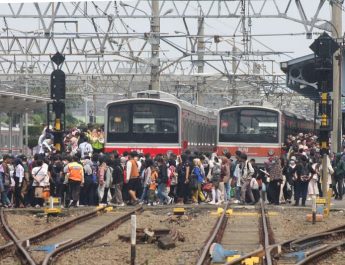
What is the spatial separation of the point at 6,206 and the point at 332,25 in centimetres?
1024

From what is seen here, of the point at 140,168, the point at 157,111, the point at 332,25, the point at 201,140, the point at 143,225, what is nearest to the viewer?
the point at 143,225

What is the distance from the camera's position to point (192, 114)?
32.5m

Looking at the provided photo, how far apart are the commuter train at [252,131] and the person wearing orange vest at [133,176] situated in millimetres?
8320

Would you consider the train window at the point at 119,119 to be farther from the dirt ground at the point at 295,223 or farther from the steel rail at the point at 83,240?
the steel rail at the point at 83,240

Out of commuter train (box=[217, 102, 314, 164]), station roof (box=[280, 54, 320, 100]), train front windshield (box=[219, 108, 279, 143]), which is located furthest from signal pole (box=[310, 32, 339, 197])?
station roof (box=[280, 54, 320, 100])

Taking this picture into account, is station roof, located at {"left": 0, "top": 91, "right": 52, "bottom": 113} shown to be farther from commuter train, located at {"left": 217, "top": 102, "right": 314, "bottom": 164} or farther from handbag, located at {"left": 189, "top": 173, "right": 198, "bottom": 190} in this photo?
commuter train, located at {"left": 217, "top": 102, "right": 314, "bottom": 164}

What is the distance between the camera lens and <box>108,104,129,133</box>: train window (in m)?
30.0

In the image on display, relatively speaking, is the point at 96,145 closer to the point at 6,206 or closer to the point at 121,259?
the point at 6,206

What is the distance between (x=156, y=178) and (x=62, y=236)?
23.6 feet

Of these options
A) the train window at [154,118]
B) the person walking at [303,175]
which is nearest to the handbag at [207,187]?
the person walking at [303,175]

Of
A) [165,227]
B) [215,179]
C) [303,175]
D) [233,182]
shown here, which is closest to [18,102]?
[233,182]

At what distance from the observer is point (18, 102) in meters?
31.0

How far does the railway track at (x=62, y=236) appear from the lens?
13.6m

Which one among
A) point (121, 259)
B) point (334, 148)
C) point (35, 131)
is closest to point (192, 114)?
point (334, 148)
